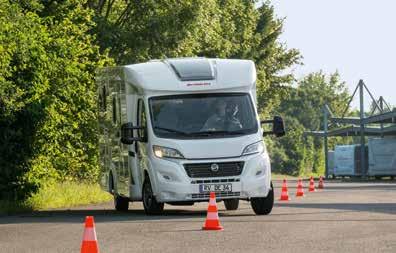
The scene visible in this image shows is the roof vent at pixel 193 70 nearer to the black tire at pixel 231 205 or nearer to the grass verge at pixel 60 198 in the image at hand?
the black tire at pixel 231 205

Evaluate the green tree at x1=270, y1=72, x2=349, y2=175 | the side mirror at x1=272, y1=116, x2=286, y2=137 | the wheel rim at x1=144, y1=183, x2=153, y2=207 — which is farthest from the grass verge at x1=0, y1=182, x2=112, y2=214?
the green tree at x1=270, y1=72, x2=349, y2=175

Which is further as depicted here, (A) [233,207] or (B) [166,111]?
(A) [233,207]

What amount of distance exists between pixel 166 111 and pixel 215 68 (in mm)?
1255

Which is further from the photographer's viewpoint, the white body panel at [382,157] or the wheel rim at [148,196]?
the white body panel at [382,157]

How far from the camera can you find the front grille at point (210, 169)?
2055 centimetres

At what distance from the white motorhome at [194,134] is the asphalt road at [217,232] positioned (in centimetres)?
54


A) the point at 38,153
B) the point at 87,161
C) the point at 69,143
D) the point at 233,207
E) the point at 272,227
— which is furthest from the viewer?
the point at 87,161

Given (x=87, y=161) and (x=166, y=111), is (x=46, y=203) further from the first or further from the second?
(x=166, y=111)

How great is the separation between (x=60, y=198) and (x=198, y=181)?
8.04 m

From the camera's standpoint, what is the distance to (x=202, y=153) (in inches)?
810

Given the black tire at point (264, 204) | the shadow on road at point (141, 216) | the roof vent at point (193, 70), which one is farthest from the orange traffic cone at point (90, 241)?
the black tire at point (264, 204)

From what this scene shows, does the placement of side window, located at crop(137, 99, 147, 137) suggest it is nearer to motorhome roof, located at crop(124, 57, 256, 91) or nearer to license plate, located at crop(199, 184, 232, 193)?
motorhome roof, located at crop(124, 57, 256, 91)

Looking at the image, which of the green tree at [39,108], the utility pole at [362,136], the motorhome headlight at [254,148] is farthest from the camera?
the utility pole at [362,136]

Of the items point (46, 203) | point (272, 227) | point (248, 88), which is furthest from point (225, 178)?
point (46, 203)
